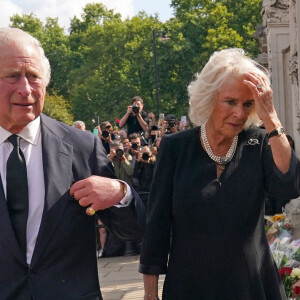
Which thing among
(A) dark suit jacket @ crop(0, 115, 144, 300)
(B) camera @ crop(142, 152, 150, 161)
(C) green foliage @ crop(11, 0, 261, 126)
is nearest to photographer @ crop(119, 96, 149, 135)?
(B) camera @ crop(142, 152, 150, 161)

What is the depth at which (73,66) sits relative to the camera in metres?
77.7

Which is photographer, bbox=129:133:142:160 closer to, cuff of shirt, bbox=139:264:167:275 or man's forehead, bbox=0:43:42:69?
cuff of shirt, bbox=139:264:167:275

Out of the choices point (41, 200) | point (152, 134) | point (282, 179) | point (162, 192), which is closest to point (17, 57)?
point (41, 200)

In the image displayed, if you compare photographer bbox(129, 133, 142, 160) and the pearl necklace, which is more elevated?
photographer bbox(129, 133, 142, 160)

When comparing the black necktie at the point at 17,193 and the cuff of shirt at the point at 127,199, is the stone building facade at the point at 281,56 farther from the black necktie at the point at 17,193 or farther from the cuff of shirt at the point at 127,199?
the black necktie at the point at 17,193

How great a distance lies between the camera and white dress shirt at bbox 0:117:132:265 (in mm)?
3174

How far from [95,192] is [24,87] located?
0.50 meters

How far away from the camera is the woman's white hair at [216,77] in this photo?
4.20 meters

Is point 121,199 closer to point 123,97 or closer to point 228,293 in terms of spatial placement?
point 228,293

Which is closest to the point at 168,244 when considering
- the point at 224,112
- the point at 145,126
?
the point at 224,112

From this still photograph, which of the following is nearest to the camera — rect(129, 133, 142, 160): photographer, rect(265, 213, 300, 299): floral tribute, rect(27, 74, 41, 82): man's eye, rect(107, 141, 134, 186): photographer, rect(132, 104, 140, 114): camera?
rect(27, 74, 41, 82): man's eye

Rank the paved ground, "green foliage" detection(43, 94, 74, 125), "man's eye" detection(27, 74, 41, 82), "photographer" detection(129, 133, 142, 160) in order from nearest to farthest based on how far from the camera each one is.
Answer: "man's eye" detection(27, 74, 41, 82), the paved ground, "photographer" detection(129, 133, 142, 160), "green foliage" detection(43, 94, 74, 125)

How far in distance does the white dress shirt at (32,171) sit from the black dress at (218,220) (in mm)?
880

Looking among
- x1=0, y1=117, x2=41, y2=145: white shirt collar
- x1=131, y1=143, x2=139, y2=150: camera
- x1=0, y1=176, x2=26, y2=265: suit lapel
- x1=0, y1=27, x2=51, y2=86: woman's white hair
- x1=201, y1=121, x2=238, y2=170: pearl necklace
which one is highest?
x1=131, y1=143, x2=139, y2=150: camera
